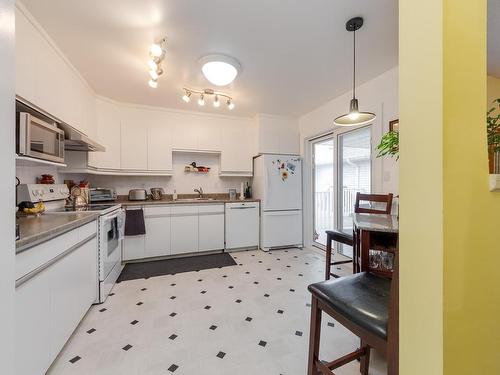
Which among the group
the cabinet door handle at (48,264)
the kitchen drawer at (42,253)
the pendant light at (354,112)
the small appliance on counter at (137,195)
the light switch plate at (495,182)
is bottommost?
the cabinet door handle at (48,264)

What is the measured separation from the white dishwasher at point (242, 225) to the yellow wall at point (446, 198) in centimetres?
309

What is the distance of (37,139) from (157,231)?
1.94m

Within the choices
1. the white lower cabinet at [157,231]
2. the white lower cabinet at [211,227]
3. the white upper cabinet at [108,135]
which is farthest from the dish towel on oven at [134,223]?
the white lower cabinet at [211,227]

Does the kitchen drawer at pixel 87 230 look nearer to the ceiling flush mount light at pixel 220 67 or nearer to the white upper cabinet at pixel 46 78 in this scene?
the white upper cabinet at pixel 46 78

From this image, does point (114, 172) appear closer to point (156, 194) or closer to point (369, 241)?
point (156, 194)

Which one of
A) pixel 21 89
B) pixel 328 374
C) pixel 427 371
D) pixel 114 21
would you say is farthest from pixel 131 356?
pixel 114 21

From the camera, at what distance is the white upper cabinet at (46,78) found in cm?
152

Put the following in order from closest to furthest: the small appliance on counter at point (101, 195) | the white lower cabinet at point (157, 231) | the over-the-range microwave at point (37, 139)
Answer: the over-the-range microwave at point (37, 139) < the small appliance on counter at point (101, 195) < the white lower cabinet at point (157, 231)

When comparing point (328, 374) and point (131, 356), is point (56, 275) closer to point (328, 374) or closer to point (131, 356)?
point (131, 356)

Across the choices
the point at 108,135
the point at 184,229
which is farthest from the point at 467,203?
the point at 108,135

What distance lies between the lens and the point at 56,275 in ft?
4.59

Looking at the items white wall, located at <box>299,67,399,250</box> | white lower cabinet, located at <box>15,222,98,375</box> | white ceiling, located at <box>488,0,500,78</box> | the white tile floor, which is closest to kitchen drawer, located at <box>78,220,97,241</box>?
white lower cabinet, located at <box>15,222,98,375</box>

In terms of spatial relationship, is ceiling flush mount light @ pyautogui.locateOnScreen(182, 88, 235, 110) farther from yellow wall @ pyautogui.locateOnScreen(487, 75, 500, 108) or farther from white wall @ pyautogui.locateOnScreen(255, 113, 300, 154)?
yellow wall @ pyautogui.locateOnScreen(487, 75, 500, 108)

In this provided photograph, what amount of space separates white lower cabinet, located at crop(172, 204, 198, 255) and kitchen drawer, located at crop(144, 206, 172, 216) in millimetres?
87
